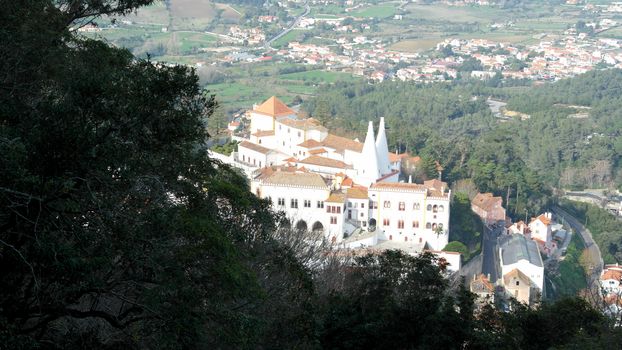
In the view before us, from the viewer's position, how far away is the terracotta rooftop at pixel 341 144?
30.8 m

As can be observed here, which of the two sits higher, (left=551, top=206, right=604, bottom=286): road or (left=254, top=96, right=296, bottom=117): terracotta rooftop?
(left=254, top=96, right=296, bottom=117): terracotta rooftop

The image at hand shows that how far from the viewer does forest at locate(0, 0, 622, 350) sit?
23.2 ft

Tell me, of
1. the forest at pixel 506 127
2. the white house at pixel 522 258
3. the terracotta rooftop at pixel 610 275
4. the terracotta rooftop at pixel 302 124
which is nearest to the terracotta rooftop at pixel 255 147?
the terracotta rooftop at pixel 302 124

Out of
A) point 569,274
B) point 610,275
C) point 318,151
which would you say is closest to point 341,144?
point 318,151

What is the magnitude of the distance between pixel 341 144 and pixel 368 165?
9.50ft

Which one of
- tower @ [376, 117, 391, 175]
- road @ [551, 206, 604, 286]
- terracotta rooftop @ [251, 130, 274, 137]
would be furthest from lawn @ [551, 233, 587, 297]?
terracotta rooftop @ [251, 130, 274, 137]

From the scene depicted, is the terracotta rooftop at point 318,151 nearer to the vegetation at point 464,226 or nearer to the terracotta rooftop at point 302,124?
the terracotta rooftop at point 302,124

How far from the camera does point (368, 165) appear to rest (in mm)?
29078

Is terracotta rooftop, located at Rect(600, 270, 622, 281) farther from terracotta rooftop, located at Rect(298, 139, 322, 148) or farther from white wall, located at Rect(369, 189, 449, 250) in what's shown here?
terracotta rooftop, located at Rect(298, 139, 322, 148)

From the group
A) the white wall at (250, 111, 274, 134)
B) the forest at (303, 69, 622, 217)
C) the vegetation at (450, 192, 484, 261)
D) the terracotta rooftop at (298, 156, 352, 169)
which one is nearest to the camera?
the terracotta rooftop at (298, 156, 352, 169)

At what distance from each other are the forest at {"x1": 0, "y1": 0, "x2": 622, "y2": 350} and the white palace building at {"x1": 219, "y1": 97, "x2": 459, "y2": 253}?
14007mm

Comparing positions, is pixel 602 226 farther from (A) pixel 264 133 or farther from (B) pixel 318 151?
(A) pixel 264 133

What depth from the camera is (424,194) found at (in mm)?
28094

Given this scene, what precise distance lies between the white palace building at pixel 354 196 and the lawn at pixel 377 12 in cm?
7500
